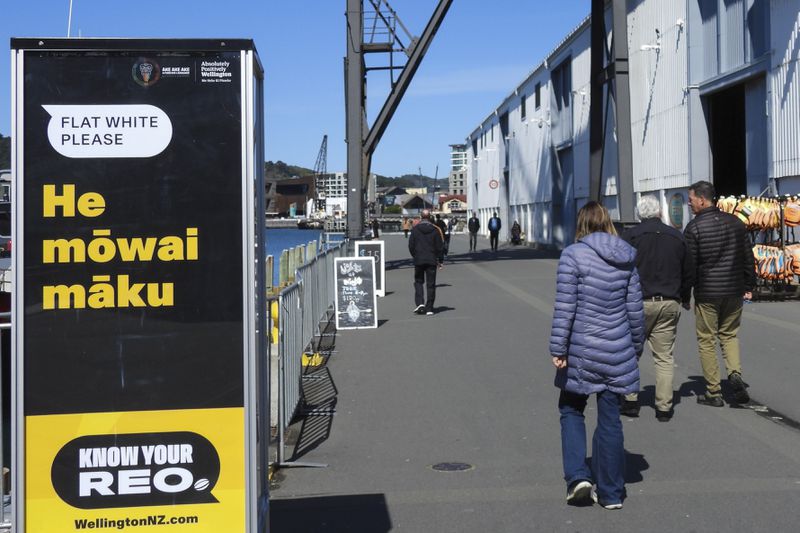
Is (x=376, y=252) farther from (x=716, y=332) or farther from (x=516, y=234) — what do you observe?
(x=516, y=234)

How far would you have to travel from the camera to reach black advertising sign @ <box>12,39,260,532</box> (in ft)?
13.3

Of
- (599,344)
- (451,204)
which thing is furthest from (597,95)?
(451,204)

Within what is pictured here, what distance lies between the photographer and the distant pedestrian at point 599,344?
5.89 m

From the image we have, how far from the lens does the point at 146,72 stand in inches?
161

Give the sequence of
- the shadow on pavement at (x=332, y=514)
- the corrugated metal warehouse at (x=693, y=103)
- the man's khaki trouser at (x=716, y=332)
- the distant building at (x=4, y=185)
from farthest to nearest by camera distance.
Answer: the distant building at (x=4, y=185) < the corrugated metal warehouse at (x=693, y=103) < the man's khaki trouser at (x=716, y=332) < the shadow on pavement at (x=332, y=514)

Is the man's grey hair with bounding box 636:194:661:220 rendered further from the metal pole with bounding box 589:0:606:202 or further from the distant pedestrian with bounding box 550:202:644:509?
the metal pole with bounding box 589:0:606:202

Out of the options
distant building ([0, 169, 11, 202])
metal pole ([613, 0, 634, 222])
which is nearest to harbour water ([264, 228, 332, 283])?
metal pole ([613, 0, 634, 222])

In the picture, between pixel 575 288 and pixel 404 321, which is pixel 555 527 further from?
pixel 404 321

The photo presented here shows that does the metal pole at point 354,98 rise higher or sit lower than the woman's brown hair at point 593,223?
higher

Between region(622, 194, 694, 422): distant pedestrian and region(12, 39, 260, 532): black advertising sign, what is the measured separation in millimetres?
4845

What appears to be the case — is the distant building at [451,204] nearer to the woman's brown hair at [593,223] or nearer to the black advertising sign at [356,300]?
the black advertising sign at [356,300]

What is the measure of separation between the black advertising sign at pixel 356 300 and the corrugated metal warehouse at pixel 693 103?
947cm

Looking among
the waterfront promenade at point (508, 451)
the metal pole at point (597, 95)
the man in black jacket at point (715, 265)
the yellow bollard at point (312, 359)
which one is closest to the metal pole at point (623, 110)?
the metal pole at point (597, 95)

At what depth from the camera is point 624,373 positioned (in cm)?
590
